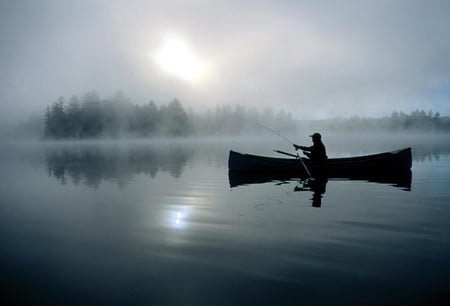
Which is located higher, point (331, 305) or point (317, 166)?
point (317, 166)

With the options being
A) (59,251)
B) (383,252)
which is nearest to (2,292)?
(59,251)

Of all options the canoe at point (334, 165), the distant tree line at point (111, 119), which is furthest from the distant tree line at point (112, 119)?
the canoe at point (334, 165)

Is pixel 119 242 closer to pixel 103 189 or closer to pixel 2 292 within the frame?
pixel 2 292

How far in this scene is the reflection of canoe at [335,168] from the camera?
69.0ft

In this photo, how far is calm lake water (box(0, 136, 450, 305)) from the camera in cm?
564

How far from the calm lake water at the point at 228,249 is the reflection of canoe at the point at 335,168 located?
559 cm

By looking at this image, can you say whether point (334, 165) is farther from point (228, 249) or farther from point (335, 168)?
point (228, 249)

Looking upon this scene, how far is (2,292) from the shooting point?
587 cm

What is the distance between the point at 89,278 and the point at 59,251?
7.14ft

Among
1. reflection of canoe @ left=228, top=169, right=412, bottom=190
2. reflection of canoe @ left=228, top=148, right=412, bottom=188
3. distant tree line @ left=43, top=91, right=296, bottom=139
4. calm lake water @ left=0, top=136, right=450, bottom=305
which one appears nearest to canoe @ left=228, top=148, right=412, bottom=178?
reflection of canoe @ left=228, top=148, right=412, bottom=188

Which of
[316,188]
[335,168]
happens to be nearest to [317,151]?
[335,168]

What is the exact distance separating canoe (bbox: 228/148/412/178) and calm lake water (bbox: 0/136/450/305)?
221 inches

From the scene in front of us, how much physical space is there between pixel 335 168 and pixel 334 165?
237 mm

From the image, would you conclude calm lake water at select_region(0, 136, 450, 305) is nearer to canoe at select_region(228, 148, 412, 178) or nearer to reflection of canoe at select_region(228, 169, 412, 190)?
reflection of canoe at select_region(228, 169, 412, 190)
